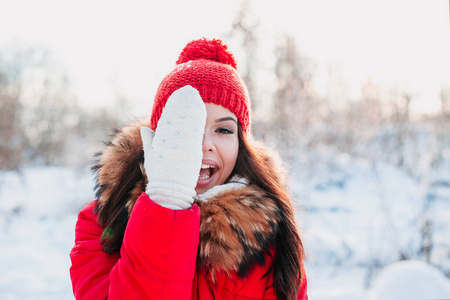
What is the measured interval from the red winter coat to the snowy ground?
4.07 ft

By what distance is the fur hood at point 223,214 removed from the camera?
1.03m

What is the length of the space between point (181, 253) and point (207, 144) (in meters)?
0.41

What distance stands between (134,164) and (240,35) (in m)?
4.06

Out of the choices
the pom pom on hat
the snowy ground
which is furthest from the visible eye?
the snowy ground

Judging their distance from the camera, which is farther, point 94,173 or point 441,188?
point 441,188

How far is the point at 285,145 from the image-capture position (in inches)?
262

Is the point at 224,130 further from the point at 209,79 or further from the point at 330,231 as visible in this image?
the point at 330,231

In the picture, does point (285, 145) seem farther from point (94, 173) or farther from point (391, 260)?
point (94, 173)

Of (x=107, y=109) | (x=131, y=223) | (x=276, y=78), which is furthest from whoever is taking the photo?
(x=107, y=109)

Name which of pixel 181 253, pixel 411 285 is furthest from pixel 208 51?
pixel 411 285

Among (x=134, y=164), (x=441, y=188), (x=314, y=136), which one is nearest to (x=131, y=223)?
(x=134, y=164)

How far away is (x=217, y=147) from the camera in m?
1.20

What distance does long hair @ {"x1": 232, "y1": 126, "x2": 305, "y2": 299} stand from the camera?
3.66 ft

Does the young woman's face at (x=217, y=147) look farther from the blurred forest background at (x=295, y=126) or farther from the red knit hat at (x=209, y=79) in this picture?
the blurred forest background at (x=295, y=126)
